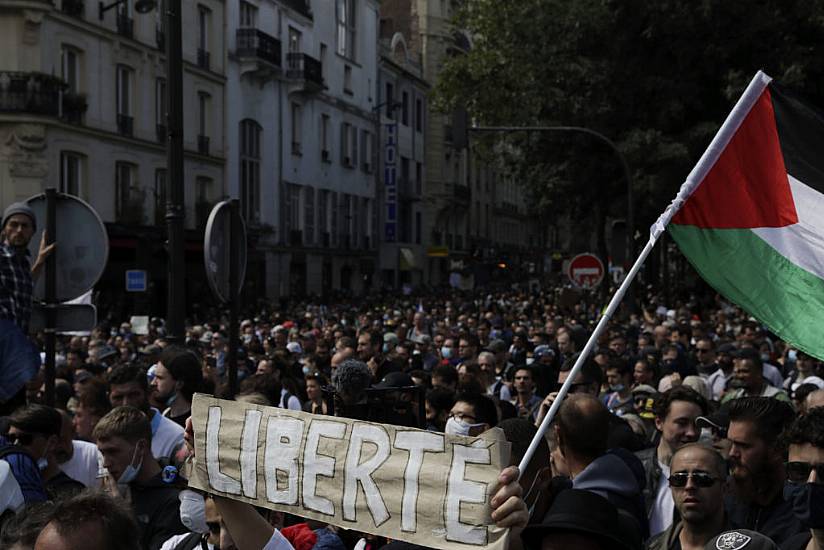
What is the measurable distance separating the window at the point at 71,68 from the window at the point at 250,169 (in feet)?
33.3

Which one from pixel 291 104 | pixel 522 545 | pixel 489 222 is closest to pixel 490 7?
pixel 291 104

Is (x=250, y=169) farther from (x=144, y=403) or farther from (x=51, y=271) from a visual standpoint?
(x=51, y=271)

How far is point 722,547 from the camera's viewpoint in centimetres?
325

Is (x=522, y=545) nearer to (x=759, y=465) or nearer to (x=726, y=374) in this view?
(x=759, y=465)

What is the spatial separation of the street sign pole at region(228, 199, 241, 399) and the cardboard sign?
3111 millimetres

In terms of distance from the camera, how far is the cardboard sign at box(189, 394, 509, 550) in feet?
9.54

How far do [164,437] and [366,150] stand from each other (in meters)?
48.5

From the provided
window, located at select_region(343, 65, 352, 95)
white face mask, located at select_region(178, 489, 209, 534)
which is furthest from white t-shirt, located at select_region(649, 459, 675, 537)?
window, located at select_region(343, 65, 352, 95)

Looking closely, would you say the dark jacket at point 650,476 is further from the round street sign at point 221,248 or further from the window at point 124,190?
the window at point 124,190

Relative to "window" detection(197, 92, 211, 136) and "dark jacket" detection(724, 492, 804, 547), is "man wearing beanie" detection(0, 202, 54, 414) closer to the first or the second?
"dark jacket" detection(724, 492, 804, 547)

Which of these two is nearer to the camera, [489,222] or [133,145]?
[133,145]

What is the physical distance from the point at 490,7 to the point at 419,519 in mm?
26891

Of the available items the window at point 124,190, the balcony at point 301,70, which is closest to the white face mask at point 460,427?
the window at point 124,190

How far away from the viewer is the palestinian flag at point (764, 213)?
4.77m
